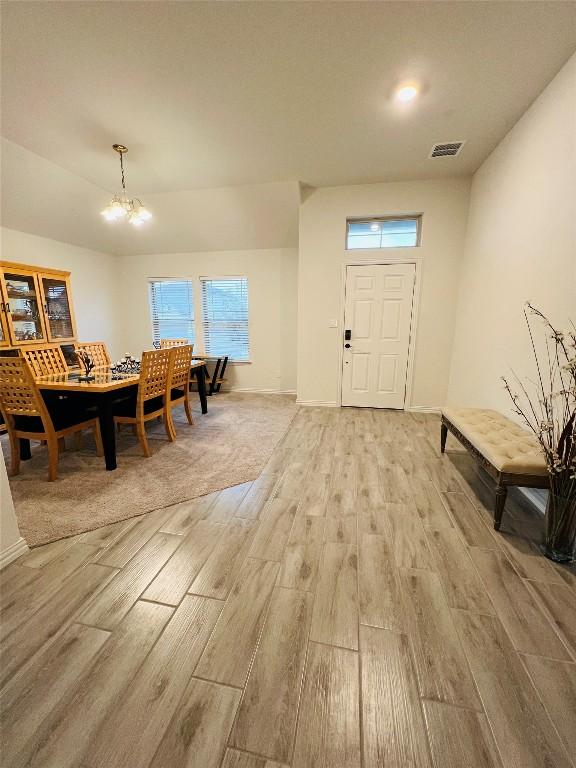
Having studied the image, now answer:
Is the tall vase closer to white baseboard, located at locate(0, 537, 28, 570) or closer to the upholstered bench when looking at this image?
the upholstered bench

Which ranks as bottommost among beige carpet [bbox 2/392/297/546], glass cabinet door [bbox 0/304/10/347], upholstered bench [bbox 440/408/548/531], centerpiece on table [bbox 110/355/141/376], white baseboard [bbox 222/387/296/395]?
beige carpet [bbox 2/392/297/546]

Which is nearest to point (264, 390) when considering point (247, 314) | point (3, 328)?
point (247, 314)

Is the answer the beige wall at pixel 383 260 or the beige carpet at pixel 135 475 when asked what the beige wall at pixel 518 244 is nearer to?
the beige wall at pixel 383 260

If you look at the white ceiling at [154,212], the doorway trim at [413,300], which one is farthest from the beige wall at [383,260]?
the white ceiling at [154,212]

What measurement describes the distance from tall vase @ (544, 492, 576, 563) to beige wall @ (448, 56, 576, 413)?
42.6 inches

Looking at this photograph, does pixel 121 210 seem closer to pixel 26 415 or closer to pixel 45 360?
pixel 45 360

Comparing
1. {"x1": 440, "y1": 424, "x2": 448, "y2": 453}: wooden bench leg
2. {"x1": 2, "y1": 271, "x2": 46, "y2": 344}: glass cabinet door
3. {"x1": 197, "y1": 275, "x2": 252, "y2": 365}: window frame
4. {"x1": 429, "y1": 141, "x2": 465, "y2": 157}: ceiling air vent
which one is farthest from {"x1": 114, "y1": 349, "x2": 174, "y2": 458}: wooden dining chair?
{"x1": 429, "y1": 141, "x2": 465, "y2": 157}: ceiling air vent

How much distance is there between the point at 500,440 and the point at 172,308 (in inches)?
213

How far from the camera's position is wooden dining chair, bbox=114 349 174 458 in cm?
267

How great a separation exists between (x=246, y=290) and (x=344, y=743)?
204 inches

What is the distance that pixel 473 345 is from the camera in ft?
10.8

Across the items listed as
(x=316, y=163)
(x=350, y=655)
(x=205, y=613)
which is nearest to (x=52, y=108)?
(x=316, y=163)

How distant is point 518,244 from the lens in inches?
98.0

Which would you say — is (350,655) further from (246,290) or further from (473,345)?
(246,290)
